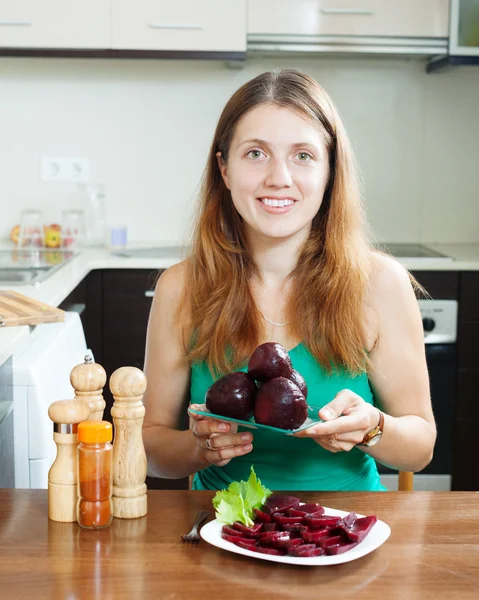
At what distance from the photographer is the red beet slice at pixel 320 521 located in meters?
0.98

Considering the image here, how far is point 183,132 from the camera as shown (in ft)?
11.4

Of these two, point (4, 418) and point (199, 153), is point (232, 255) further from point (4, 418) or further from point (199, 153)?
point (199, 153)

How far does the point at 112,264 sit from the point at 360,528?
82.3 inches

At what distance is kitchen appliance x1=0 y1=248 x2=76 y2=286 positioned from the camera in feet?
8.21

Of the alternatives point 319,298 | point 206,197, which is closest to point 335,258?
point 319,298

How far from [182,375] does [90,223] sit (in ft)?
6.32

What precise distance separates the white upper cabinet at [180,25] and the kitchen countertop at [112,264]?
0.72 metres

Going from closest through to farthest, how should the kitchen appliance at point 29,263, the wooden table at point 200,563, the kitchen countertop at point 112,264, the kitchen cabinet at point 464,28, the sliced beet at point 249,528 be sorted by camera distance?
the wooden table at point 200,563, the sliced beet at point 249,528, the kitchen countertop at point 112,264, the kitchen appliance at point 29,263, the kitchen cabinet at point 464,28

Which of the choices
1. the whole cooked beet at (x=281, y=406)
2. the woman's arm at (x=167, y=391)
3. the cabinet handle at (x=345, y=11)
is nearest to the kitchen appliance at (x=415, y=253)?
the cabinet handle at (x=345, y=11)

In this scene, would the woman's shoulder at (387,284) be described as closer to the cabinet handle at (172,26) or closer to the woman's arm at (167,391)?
the woman's arm at (167,391)

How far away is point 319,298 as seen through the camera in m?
1.60

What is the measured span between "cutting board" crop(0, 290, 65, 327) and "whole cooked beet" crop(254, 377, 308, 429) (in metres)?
0.55

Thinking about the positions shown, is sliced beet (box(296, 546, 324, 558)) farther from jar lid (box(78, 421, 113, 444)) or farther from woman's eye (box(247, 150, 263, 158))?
woman's eye (box(247, 150, 263, 158))

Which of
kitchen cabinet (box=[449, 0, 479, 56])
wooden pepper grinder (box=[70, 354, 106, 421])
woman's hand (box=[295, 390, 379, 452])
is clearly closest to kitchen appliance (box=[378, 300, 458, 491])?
kitchen cabinet (box=[449, 0, 479, 56])
